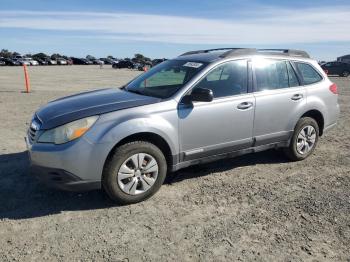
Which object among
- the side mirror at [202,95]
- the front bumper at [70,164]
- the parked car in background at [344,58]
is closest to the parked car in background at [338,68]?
the parked car in background at [344,58]

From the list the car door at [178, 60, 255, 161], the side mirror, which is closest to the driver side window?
the car door at [178, 60, 255, 161]

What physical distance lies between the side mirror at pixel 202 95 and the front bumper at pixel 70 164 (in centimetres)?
135

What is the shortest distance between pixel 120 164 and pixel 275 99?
2565 millimetres

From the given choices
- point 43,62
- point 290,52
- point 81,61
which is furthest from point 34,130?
point 81,61

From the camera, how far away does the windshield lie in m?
4.99

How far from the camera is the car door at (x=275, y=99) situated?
539 centimetres

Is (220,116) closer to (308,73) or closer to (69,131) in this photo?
(69,131)

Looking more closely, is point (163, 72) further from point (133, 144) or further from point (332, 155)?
point (332, 155)

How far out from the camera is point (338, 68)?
35562 mm

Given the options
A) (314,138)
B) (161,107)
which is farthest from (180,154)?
(314,138)

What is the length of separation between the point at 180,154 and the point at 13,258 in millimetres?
2229

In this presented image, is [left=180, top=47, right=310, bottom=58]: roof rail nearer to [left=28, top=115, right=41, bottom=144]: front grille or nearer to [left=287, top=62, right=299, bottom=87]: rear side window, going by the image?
[left=287, top=62, right=299, bottom=87]: rear side window

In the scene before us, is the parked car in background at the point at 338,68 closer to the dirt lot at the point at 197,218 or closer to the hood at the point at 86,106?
the dirt lot at the point at 197,218

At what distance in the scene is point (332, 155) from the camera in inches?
255
